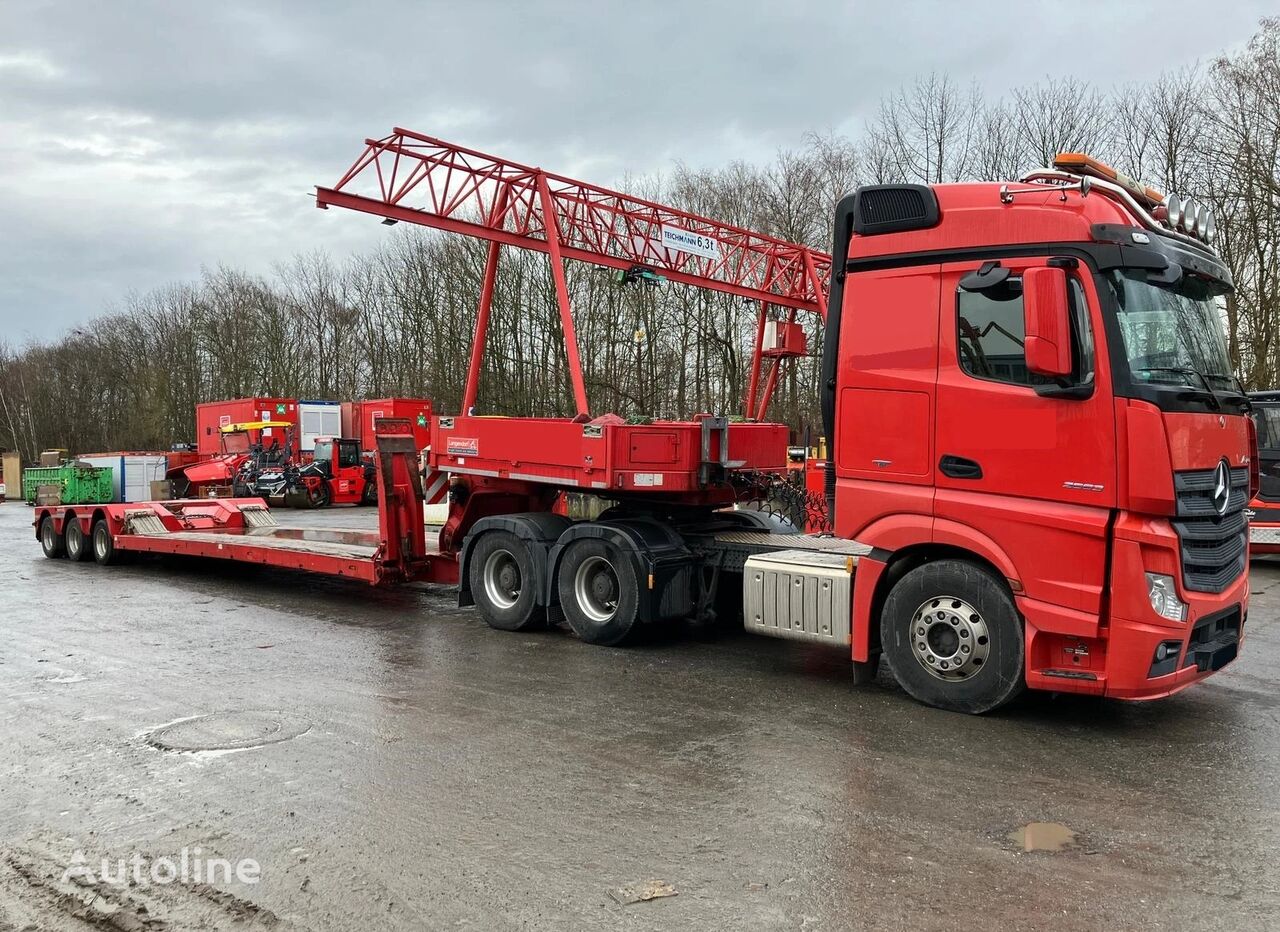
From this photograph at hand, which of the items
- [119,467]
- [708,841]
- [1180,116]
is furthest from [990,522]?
[119,467]

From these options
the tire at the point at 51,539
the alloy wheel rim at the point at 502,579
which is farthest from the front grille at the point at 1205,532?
the tire at the point at 51,539

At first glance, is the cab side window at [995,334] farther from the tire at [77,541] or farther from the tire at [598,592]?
the tire at [77,541]

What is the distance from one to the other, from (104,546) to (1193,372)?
1463 centimetres

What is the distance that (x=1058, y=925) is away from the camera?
3.43 m

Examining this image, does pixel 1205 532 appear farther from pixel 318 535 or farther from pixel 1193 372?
pixel 318 535

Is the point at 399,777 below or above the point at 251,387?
below

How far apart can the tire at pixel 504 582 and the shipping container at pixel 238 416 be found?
2248 cm

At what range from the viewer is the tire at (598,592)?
8133mm

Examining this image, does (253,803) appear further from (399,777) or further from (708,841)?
(708,841)

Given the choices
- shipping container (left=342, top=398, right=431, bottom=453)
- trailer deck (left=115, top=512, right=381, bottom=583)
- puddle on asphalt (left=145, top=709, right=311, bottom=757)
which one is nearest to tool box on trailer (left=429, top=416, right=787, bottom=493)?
trailer deck (left=115, top=512, right=381, bottom=583)

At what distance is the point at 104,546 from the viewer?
48.1ft

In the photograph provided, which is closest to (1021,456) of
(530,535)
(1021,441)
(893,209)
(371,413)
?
(1021,441)

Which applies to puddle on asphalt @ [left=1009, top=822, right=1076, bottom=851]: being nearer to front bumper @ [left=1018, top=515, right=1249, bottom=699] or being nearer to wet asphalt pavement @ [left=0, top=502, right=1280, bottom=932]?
wet asphalt pavement @ [left=0, top=502, right=1280, bottom=932]

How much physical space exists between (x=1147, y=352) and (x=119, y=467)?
29.4 meters
